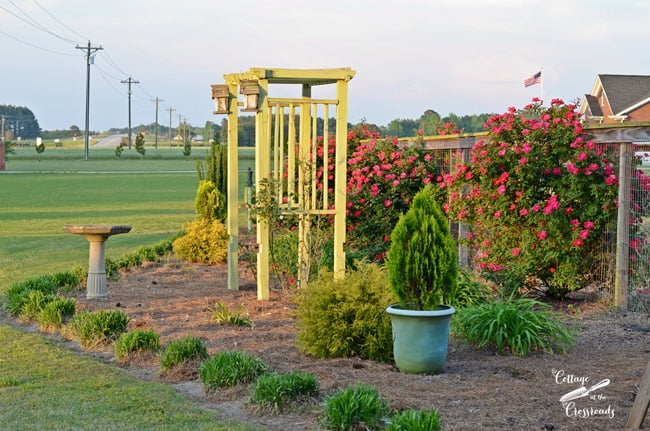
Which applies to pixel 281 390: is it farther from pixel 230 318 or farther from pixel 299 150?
pixel 299 150

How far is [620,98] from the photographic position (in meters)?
52.2

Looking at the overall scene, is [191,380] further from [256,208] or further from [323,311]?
[256,208]

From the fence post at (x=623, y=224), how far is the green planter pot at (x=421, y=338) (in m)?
3.13

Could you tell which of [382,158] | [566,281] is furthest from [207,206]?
[566,281]

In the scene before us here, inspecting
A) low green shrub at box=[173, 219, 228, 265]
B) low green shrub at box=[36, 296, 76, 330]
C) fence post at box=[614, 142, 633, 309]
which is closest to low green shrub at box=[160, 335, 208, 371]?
low green shrub at box=[36, 296, 76, 330]

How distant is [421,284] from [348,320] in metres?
0.84

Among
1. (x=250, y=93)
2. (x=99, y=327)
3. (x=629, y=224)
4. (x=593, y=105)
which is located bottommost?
(x=99, y=327)

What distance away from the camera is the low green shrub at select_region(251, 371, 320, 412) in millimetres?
5043

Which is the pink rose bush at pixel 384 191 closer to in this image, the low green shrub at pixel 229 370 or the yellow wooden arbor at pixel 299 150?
the yellow wooden arbor at pixel 299 150

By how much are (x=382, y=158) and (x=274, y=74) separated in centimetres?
310

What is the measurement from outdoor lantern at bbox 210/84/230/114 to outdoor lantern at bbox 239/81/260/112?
1134mm

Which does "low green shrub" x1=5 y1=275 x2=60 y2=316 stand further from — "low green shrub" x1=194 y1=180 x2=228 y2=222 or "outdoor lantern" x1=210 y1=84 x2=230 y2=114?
"low green shrub" x1=194 y1=180 x2=228 y2=222

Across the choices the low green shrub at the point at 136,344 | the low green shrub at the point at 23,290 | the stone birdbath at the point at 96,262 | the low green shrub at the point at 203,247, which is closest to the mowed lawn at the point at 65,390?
the low green shrub at the point at 136,344

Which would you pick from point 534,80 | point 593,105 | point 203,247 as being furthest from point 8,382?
point 593,105
